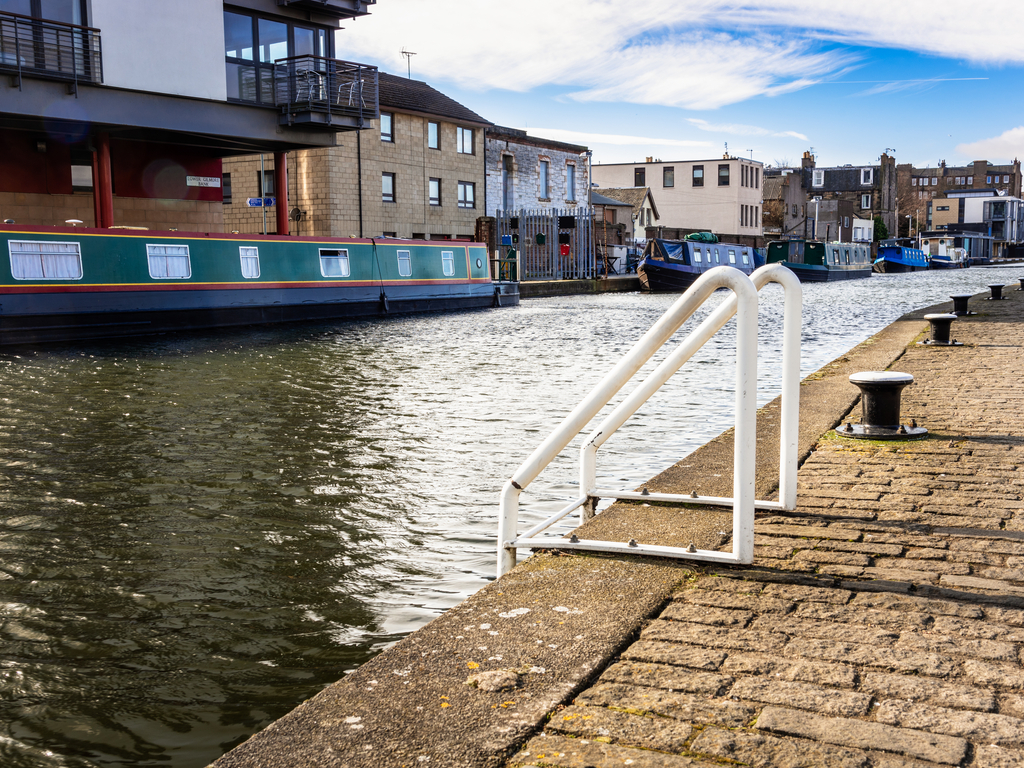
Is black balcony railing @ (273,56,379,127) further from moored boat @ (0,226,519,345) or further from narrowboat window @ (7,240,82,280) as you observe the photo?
narrowboat window @ (7,240,82,280)

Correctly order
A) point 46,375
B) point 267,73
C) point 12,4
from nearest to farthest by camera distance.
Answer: point 46,375 → point 12,4 → point 267,73

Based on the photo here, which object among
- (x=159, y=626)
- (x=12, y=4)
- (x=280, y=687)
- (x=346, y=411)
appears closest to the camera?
(x=280, y=687)

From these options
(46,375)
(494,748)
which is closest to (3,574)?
(494,748)

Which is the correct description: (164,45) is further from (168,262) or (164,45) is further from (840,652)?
(840,652)

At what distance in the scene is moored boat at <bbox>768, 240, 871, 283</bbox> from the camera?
42.9m

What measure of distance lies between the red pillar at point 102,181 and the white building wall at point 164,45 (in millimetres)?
1559

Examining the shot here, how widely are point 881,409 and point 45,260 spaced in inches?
597

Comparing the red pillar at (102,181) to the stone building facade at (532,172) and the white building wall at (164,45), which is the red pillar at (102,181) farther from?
the stone building facade at (532,172)

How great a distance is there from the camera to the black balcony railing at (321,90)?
2245cm

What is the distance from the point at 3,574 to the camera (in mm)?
4281

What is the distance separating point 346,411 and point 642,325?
1164cm

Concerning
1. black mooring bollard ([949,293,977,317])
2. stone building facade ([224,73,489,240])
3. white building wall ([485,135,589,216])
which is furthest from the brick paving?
white building wall ([485,135,589,216])

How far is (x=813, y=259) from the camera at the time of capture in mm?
45000

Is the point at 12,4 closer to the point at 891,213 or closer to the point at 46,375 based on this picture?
the point at 46,375
